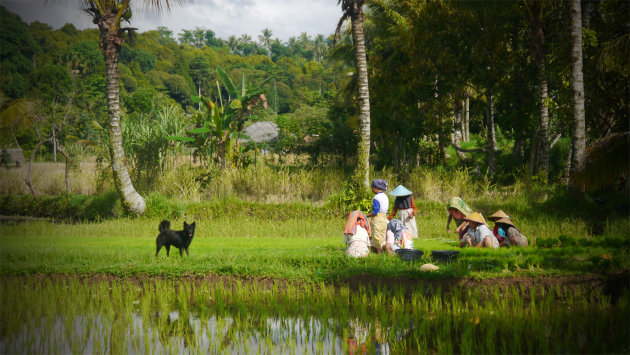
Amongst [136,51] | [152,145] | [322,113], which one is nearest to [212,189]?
[152,145]

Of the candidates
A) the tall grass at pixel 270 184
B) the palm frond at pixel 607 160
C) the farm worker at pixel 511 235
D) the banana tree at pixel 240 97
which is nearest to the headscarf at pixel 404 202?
the farm worker at pixel 511 235

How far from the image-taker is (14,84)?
2362 centimetres

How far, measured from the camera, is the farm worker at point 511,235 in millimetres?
9219

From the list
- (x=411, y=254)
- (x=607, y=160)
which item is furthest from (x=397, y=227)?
(x=607, y=160)

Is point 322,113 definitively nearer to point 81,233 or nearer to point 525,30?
point 525,30

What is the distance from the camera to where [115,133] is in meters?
15.5

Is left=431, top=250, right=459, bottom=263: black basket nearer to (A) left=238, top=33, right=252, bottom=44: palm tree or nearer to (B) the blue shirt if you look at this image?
A: (B) the blue shirt

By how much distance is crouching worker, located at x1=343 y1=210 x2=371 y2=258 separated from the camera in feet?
29.3

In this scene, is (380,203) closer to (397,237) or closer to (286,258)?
(397,237)

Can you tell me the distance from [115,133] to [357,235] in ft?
32.7

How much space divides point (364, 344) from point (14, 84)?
957 inches

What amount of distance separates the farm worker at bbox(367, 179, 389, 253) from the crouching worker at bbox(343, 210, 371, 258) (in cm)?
40

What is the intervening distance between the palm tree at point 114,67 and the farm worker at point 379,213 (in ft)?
29.2

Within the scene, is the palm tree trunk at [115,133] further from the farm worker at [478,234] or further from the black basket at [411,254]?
the farm worker at [478,234]
